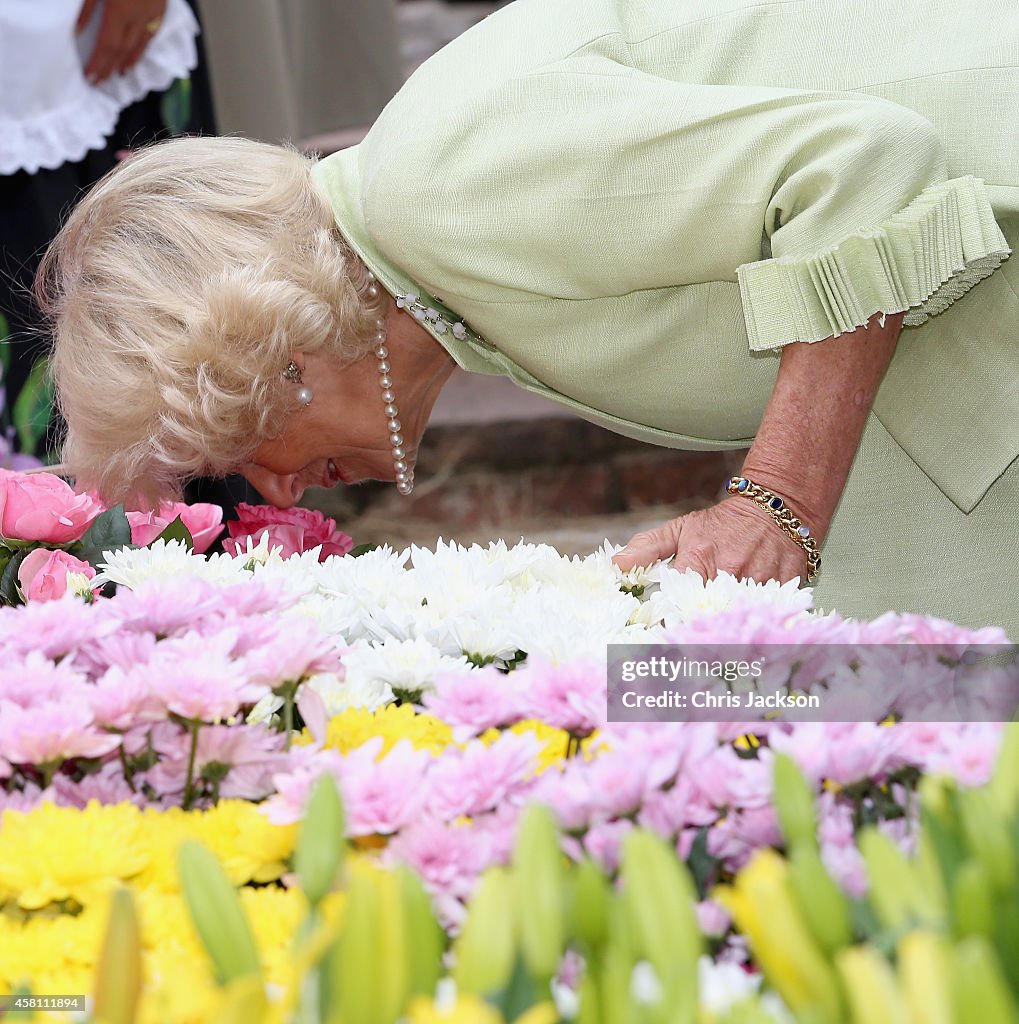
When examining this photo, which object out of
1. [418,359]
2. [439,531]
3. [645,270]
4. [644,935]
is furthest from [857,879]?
[439,531]

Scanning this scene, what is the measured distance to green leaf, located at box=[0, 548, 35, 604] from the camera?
→ 0.84 meters

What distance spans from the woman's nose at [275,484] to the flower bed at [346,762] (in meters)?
0.70

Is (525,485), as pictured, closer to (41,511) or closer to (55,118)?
(55,118)

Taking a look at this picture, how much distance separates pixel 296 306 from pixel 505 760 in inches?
29.3

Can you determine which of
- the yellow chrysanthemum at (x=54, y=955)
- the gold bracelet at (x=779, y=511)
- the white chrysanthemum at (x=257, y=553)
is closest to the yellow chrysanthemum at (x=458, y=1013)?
the yellow chrysanthemum at (x=54, y=955)

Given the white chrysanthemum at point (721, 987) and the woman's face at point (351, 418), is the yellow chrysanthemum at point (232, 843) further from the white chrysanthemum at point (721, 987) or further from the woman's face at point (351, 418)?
the woman's face at point (351, 418)

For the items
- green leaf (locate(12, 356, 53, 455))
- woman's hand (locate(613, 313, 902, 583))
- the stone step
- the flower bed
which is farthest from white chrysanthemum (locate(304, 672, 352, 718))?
the stone step

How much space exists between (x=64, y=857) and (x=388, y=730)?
0.48 feet

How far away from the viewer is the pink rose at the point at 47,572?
0.77 metres

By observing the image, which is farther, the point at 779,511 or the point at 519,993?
the point at 779,511

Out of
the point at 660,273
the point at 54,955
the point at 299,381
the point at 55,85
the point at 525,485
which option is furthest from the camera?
the point at 525,485

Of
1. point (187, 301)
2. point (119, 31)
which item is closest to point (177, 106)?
point (119, 31)

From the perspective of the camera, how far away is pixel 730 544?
97 centimetres

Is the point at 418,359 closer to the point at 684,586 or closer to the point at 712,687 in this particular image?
the point at 684,586
